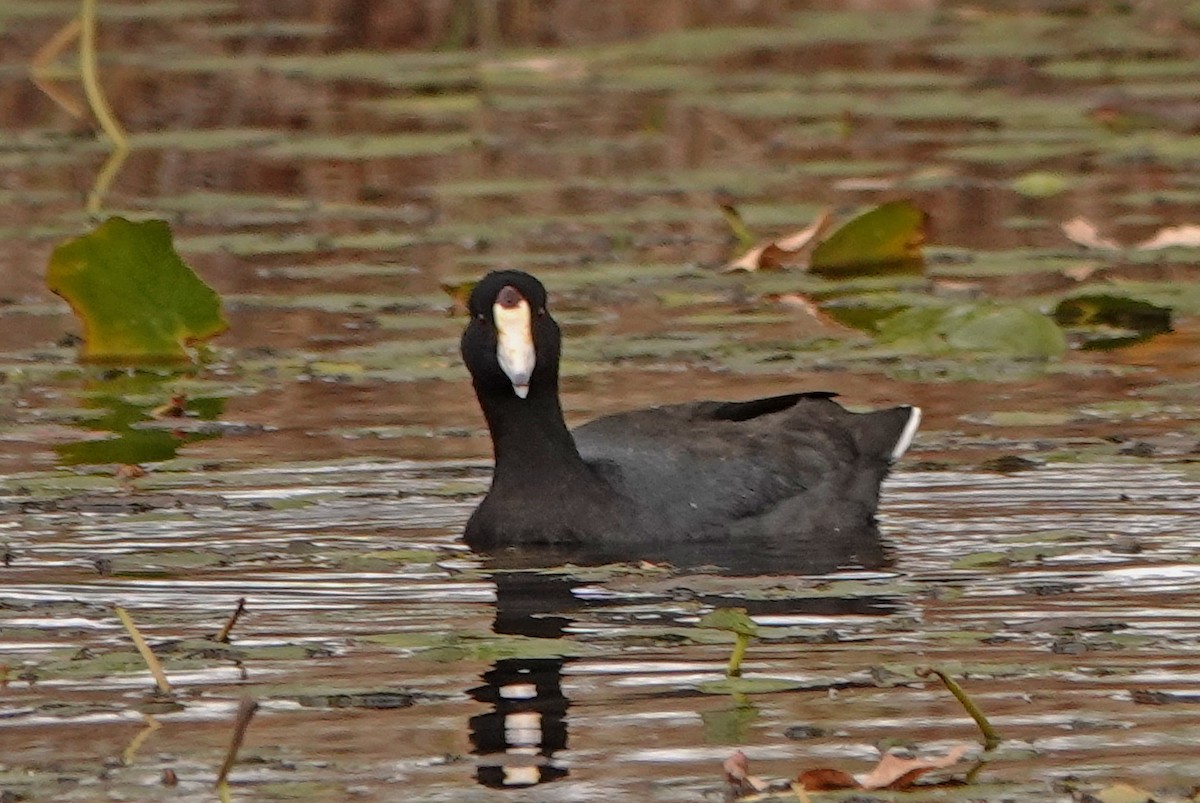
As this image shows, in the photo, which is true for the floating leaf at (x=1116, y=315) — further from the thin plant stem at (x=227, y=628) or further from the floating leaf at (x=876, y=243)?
the thin plant stem at (x=227, y=628)

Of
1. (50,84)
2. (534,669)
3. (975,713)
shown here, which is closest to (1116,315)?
(534,669)

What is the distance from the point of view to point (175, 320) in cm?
910

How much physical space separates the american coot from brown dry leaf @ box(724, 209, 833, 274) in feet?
7.94

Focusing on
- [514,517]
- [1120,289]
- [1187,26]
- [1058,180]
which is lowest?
[514,517]

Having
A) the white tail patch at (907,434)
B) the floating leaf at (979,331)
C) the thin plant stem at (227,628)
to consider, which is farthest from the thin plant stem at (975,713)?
the floating leaf at (979,331)

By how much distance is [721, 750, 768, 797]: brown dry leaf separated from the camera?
472 cm

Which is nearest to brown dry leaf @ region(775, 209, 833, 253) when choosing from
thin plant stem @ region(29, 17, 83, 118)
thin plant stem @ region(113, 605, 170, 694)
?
thin plant stem @ region(29, 17, 83, 118)

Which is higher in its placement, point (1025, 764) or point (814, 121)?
point (814, 121)

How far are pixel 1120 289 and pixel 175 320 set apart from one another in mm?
3281

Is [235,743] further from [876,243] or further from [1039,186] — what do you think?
[1039,186]

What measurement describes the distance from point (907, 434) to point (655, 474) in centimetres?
83

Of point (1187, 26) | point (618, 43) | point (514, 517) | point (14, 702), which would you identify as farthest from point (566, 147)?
point (14, 702)

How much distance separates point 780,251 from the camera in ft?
33.9

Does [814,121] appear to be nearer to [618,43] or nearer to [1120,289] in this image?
[618,43]
